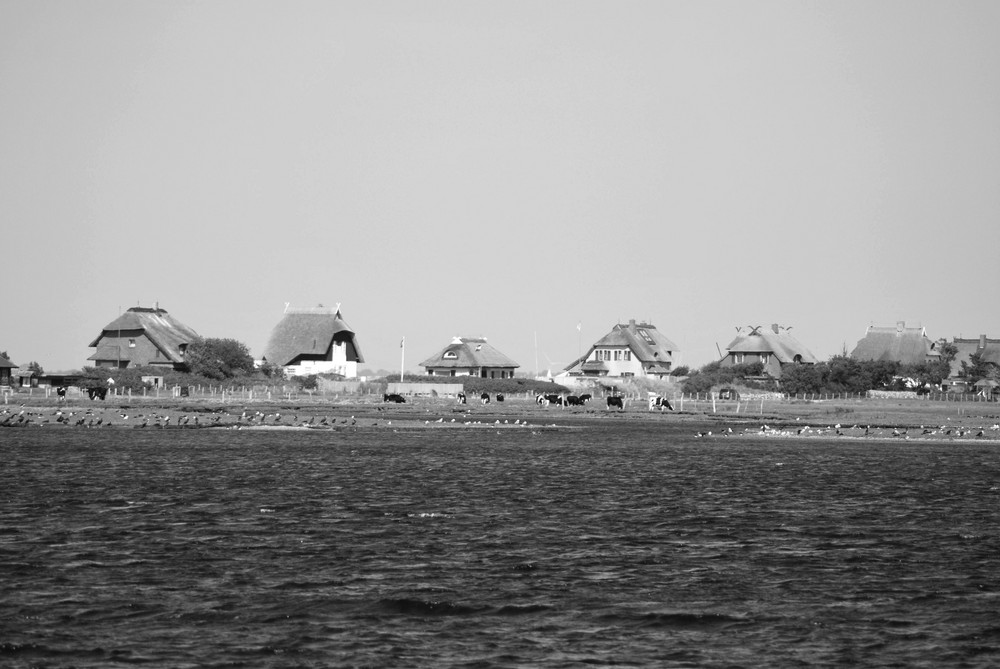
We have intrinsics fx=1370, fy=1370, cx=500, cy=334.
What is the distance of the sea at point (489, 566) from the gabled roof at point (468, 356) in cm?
6317

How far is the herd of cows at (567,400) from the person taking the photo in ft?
291

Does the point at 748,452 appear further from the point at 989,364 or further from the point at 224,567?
the point at 989,364

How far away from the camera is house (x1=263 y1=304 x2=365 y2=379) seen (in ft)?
355

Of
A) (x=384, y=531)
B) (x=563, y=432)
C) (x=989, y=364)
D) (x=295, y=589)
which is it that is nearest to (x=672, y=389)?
(x=989, y=364)

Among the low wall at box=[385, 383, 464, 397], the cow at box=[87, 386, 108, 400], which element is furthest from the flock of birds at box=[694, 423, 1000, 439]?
the cow at box=[87, 386, 108, 400]

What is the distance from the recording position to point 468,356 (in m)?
109

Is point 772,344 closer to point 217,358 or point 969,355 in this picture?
point 969,355

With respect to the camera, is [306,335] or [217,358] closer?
[217,358]

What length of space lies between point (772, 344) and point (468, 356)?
97.3ft

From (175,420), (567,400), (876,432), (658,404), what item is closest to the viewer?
(876,432)

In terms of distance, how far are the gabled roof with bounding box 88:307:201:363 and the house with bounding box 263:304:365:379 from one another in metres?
8.60

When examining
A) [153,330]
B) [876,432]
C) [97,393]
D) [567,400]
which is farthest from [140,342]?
[876,432]

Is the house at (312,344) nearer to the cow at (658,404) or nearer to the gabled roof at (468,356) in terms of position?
the gabled roof at (468,356)

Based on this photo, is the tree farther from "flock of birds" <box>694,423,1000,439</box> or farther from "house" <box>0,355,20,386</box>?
"flock of birds" <box>694,423,1000,439</box>
